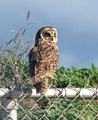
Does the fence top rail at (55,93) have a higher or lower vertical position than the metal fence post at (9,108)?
higher

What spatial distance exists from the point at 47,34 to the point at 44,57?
64 cm

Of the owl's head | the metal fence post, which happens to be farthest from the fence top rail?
the owl's head

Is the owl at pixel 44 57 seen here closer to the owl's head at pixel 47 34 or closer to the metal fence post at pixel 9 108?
the owl's head at pixel 47 34

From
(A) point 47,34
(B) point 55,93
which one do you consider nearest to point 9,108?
(B) point 55,93

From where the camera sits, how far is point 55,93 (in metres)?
3.06

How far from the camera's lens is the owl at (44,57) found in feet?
12.7

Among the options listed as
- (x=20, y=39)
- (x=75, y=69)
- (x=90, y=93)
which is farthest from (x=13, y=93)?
(x=75, y=69)

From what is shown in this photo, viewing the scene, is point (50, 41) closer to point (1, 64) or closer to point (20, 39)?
point (20, 39)

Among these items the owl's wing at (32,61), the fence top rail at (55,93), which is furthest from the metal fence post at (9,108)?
the owl's wing at (32,61)

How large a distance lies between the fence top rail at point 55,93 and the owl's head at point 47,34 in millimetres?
1789

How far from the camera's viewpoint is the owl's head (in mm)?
4953

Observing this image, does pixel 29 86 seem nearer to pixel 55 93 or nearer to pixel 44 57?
pixel 44 57

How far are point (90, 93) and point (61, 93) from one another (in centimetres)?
24

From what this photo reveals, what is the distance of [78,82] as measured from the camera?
6.18 metres
